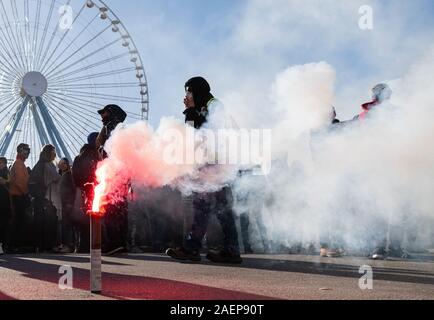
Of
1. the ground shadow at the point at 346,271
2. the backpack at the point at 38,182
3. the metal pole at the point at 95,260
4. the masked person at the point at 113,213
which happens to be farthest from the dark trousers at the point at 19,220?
the metal pole at the point at 95,260

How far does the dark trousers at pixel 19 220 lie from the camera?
8.88 m

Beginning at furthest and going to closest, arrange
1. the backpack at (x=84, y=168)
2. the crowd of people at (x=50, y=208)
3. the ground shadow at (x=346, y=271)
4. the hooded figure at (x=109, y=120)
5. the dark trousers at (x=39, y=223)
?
1. the dark trousers at (x=39, y=223)
2. the crowd of people at (x=50, y=208)
3. the backpack at (x=84, y=168)
4. the hooded figure at (x=109, y=120)
5. the ground shadow at (x=346, y=271)

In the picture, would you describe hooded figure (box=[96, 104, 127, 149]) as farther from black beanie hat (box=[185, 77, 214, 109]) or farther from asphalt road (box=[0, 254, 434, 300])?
asphalt road (box=[0, 254, 434, 300])

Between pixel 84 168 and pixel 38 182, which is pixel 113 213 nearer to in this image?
pixel 84 168

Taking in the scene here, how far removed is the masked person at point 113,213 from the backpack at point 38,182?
5.99ft

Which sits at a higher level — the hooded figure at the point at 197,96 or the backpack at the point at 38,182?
the hooded figure at the point at 197,96

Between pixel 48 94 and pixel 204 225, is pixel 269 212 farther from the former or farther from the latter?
pixel 48 94

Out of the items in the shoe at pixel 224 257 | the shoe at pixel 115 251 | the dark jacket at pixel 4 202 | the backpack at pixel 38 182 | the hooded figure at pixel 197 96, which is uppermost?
the hooded figure at pixel 197 96

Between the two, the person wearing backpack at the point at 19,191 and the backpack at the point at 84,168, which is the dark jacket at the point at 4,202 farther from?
the backpack at the point at 84,168

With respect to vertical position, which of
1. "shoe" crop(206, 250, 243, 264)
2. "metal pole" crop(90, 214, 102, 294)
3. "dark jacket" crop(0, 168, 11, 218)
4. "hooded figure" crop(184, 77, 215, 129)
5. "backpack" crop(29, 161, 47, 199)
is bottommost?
"shoe" crop(206, 250, 243, 264)

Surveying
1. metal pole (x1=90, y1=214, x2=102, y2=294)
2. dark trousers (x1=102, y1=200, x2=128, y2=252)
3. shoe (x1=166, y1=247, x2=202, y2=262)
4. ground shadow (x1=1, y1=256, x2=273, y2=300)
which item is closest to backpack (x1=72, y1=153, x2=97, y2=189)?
dark trousers (x1=102, y1=200, x2=128, y2=252)

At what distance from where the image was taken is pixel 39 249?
9.31 metres

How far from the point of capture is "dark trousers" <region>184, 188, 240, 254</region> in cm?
632
